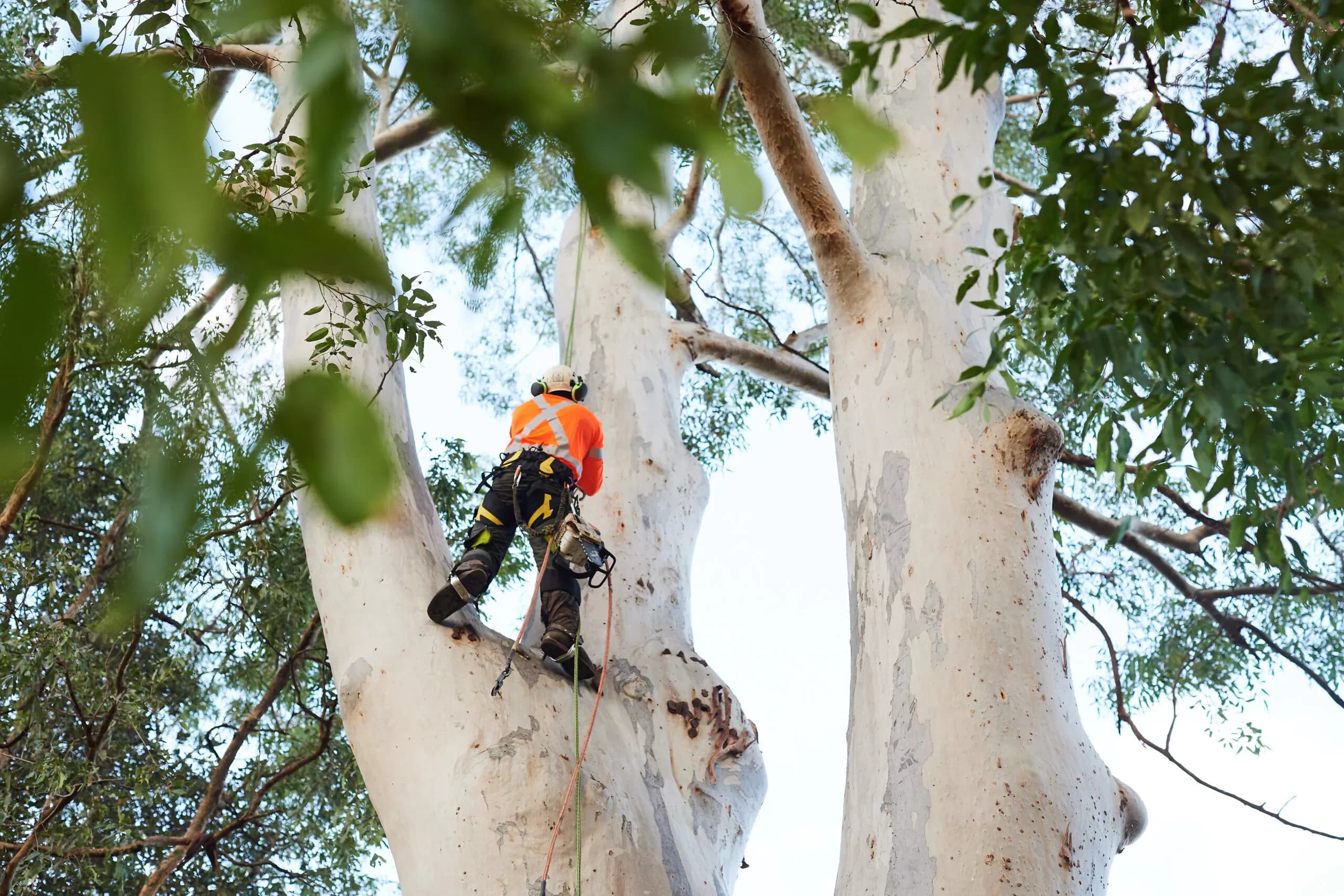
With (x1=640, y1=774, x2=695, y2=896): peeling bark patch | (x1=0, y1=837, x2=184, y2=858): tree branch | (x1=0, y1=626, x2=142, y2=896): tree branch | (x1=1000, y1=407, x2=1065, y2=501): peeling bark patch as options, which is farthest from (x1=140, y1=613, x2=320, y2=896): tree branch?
(x1=1000, y1=407, x2=1065, y2=501): peeling bark patch

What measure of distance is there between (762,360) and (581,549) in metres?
2.32

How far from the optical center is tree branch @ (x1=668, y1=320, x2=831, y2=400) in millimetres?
5020

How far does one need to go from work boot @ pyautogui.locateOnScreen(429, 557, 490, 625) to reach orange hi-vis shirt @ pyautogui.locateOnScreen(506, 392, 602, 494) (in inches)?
28.3

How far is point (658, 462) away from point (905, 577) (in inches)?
57.3

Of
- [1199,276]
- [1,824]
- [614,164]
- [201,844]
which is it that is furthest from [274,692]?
[614,164]

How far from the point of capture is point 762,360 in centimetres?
538

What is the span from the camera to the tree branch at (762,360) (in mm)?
5020

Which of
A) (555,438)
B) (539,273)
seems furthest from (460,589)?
(539,273)

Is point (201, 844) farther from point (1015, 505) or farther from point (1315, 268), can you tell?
point (1315, 268)

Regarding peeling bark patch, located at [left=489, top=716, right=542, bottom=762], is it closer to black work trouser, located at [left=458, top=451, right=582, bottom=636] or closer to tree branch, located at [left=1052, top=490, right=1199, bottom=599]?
black work trouser, located at [left=458, top=451, right=582, bottom=636]

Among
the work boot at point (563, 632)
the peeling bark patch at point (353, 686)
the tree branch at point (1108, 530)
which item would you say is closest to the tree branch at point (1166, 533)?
the tree branch at point (1108, 530)

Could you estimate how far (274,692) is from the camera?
15.7ft

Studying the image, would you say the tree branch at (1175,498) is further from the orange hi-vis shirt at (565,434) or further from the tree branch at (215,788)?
the tree branch at (215,788)

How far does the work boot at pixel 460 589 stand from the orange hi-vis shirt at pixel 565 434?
72cm
